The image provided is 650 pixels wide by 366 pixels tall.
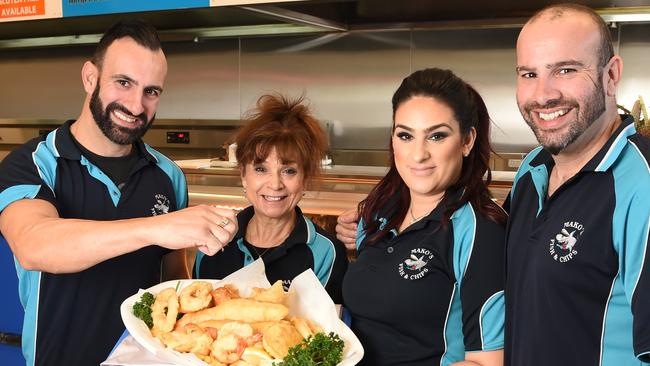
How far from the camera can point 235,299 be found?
4.47ft

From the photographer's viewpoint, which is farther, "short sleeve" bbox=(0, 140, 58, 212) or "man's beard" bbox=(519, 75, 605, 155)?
"short sleeve" bbox=(0, 140, 58, 212)

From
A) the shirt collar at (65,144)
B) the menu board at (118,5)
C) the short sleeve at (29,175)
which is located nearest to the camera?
the short sleeve at (29,175)

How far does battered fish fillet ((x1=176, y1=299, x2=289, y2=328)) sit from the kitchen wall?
4034 mm

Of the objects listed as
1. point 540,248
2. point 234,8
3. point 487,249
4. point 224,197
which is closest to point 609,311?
point 540,248

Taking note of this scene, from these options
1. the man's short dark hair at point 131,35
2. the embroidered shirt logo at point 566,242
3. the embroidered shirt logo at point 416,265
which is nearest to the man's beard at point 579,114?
the embroidered shirt logo at point 566,242

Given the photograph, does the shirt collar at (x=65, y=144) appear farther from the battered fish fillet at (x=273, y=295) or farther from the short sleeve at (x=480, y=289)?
the short sleeve at (x=480, y=289)

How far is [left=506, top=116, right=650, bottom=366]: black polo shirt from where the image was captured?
120cm

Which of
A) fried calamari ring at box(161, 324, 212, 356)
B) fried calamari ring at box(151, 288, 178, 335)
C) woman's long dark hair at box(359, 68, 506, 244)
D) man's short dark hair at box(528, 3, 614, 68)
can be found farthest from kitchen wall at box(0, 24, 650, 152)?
fried calamari ring at box(161, 324, 212, 356)

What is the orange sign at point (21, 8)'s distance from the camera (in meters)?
4.46

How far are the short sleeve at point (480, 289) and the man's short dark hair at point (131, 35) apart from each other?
3.72 ft

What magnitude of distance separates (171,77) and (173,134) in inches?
23.4

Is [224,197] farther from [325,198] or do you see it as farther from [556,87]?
[556,87]

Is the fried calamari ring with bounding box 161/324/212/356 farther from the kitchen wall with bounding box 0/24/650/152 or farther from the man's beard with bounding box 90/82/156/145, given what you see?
the kitchen wall with bounding box 0/24/650/152

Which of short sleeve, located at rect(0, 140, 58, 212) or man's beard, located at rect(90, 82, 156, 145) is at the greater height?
man's beard, located at rect(90, 82, 156, 145)
